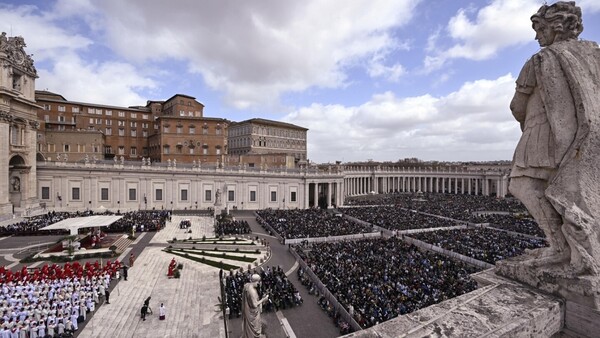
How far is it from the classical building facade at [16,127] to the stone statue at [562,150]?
5066cm

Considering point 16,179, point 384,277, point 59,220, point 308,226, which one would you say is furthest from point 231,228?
point 16,179

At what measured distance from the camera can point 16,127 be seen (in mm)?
41156

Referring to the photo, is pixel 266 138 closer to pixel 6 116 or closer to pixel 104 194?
pixel 104 194

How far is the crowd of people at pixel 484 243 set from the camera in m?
24.7

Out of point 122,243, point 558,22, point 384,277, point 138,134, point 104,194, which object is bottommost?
point 384,277

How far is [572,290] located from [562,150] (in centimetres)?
192

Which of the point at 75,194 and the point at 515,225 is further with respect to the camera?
the point at 75,194

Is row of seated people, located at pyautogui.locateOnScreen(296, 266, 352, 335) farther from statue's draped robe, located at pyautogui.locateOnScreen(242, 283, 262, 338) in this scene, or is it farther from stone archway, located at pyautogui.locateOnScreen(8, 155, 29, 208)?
stone archway, located at pyautogui.locateOnScreen(8, 155, 29, 208)

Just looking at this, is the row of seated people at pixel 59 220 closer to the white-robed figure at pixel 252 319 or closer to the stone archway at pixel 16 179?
the stone archway at pixel 16 179

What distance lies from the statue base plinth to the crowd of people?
21.6 meters

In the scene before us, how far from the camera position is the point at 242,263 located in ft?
83.3

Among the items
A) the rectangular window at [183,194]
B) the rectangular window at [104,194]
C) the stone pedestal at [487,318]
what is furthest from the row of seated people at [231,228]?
the stone pedestal at [487,318]

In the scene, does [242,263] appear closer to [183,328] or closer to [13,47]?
[183,328]

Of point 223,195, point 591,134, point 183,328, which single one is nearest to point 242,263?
point 183,328
